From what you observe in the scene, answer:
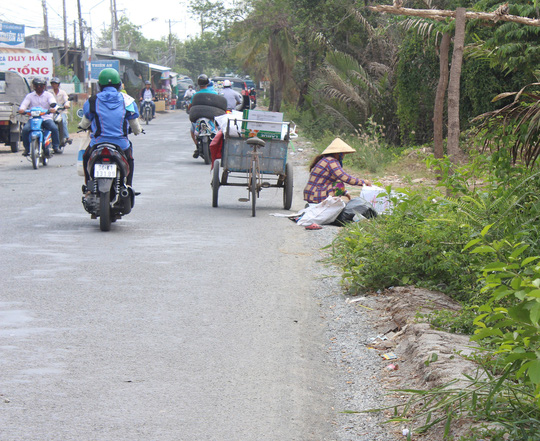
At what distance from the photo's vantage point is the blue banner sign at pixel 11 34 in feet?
148

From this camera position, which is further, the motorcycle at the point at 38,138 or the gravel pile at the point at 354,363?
the motorcycle at the point at 38,138

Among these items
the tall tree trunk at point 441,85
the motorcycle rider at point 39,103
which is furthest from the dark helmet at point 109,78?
the motorcycle rider at point 39,103

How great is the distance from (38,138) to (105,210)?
820 centimetres

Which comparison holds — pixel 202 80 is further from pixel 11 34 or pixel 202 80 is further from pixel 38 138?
pixel 11 34

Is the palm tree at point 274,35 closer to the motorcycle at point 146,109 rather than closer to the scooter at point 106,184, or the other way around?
the motorcycle at point 146,109

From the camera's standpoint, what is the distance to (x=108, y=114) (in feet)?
30.7

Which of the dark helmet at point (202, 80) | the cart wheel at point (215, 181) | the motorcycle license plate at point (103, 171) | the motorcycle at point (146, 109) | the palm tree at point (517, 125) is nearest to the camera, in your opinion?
the palm tree at point (517, 125)

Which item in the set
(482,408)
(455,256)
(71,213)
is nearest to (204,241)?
(71,213)

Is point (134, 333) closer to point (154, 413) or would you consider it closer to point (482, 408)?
point (154, 413)

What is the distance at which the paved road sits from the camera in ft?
13.0

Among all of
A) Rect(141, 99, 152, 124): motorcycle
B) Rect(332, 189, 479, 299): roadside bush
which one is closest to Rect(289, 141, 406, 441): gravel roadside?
Rect(332, 189, 479, 299): roadside bush

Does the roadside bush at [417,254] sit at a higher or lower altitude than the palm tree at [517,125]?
lower

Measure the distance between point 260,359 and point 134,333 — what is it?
3.31 ft

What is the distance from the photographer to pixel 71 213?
10867 mm
